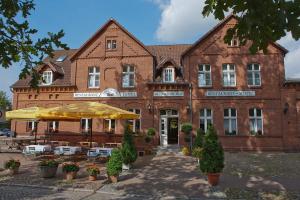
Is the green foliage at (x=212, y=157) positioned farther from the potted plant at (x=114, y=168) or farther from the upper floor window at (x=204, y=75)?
the upper floor window at (x=204, y=75)

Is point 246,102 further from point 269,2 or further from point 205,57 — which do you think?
point 269,2

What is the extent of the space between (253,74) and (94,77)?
12.2 meters

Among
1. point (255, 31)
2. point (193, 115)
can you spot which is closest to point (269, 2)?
point (255, 31)

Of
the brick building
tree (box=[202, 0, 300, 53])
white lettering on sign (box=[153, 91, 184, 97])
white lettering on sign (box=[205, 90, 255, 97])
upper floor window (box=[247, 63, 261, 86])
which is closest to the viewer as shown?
tree (box=[202, 0, 300, 53])

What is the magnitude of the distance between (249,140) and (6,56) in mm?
20567

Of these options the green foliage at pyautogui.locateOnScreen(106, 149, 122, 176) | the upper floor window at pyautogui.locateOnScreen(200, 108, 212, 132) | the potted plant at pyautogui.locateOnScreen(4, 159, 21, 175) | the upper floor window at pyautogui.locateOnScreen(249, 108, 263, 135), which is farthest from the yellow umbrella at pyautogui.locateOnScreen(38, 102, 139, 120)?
the upper floor window at pyautogui.locateOnScreen(249, 108, 263, 135)

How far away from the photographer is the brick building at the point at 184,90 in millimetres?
22312

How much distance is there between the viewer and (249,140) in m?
22.2

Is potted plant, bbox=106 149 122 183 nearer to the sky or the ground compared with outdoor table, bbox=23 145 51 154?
nearer to the ground

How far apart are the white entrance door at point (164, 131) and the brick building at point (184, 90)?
0.25 feet

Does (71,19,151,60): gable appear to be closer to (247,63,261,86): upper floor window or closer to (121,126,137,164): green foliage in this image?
(247,63,261,86): upper floor window

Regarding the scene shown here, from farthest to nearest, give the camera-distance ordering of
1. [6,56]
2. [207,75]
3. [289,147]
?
[207,75], [289,147], [6,56]

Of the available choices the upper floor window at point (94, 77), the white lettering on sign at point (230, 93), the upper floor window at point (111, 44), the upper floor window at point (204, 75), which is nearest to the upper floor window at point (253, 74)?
the white lettering on sign at point (230, 93)

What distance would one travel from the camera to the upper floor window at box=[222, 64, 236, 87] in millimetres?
23000
